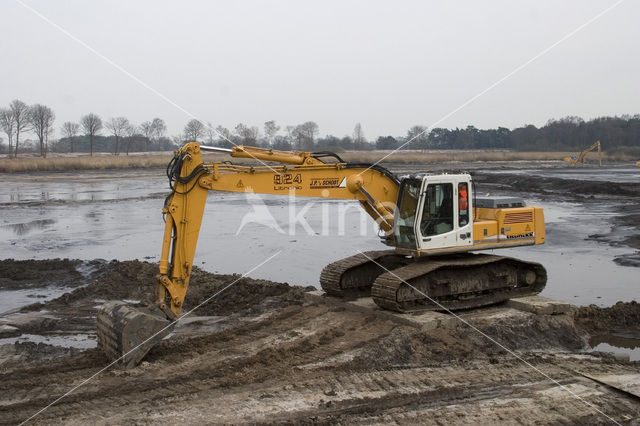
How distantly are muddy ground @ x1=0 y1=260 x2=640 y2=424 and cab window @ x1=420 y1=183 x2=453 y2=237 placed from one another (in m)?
1.67

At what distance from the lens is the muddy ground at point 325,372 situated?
7473mm

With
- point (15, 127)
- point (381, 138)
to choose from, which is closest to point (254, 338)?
point (15, 127)

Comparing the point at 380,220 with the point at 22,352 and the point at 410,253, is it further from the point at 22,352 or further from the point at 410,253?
the point at 22,352

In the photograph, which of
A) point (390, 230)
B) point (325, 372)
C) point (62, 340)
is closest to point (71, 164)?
point (62, 340)

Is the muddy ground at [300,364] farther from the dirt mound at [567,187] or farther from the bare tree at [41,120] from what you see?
the bare tree at [41,120]

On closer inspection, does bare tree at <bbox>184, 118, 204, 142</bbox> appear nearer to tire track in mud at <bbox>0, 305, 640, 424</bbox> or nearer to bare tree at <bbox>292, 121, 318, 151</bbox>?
bare tree at <bbox>292, 121, 318, 151</bbox>

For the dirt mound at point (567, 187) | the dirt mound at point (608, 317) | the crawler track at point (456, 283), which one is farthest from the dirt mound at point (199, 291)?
the dirt mound at point (567, 187)

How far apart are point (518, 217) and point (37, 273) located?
437 inches

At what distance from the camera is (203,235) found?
872 inches

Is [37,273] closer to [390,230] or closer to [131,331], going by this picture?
[131,331]

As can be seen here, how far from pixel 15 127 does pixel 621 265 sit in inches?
3594

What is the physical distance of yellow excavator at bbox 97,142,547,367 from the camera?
9562 mm

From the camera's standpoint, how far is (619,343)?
433 inches

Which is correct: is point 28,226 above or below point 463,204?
below
